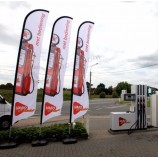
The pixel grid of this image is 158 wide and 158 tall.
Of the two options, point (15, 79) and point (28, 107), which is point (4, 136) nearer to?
point (28, 107)

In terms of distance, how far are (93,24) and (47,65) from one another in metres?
2.94

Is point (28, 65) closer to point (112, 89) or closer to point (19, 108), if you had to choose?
point (19, 108)

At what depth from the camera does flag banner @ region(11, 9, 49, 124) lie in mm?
8398

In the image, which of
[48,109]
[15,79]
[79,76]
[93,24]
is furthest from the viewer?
[93,24]

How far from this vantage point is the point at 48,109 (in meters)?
8.96

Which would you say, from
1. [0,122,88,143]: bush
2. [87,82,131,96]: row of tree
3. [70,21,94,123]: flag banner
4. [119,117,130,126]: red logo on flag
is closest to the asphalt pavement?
[0,122,88,143]: bush

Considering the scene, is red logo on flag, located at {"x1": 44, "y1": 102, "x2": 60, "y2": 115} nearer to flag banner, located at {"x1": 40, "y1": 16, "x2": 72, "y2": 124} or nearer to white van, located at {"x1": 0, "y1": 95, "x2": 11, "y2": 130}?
flag banner, located at {"x1": 40, "y1": 16, "x2": 72, "y2": 124}

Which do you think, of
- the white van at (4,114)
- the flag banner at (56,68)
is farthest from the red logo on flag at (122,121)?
the white van at (4,114)

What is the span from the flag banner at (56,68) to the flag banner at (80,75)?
49 centimetres

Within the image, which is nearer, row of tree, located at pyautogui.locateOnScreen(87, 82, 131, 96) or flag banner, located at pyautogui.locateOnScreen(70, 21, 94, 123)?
flag banner, located at pyautogui.locateOnScreen(70, 21, 94, 123)

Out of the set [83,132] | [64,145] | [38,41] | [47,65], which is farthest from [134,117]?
[38,41]

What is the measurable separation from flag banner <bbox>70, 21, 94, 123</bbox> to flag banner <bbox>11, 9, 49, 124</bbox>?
1607mm

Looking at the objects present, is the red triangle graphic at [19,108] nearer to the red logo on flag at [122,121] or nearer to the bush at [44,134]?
the bush at [44,134]

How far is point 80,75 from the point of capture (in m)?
9.65
